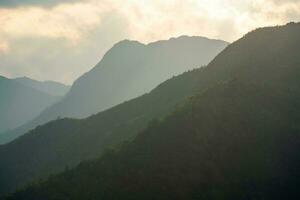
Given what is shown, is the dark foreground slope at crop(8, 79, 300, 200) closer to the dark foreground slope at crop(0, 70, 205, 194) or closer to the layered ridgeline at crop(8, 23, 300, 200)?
the layered ridgeline at crop(8, 23, 300, 200)

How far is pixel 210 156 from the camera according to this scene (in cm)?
5312

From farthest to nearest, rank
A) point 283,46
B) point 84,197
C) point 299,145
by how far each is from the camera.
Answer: point 283,46 → point 299,145 → point 84,197

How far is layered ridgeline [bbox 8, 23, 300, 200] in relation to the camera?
4972cm

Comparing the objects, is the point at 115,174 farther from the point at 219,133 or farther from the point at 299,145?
the point at 299,145

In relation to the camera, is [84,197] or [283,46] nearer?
[84,197]

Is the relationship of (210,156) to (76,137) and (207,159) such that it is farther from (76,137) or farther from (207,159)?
(76,137)

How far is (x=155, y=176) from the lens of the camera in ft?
168

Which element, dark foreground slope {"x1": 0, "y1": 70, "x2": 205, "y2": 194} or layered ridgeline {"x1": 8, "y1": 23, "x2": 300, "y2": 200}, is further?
dark foreground slope {"x1": 0, "y1": 70, "x2": 205, "y2": 194}

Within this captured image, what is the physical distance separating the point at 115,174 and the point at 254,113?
2072 cm

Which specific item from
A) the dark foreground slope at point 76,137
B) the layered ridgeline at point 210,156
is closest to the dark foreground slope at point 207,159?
the layered ridgeline at point 210,156

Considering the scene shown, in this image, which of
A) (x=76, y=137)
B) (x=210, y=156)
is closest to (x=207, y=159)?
(x=210, y=156)

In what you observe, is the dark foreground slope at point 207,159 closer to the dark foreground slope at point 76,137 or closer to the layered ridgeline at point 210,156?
the layered ridgeline at point 210,156

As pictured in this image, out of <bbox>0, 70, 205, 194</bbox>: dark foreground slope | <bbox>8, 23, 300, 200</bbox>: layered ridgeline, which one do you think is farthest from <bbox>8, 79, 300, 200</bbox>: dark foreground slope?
<bbox>0, 70, 205, 194</bbox>: dark foreground slope

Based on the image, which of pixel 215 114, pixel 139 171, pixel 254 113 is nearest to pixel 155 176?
pixel 139 171
